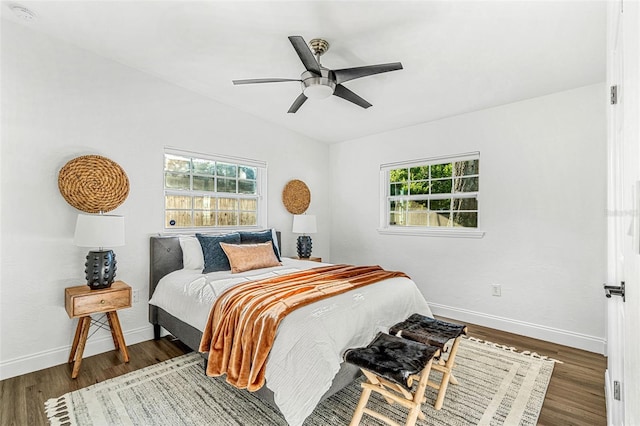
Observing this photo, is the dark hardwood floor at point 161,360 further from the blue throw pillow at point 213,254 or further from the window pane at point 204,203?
the window pane at point 204,203

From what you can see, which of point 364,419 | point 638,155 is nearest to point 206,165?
point 364,419

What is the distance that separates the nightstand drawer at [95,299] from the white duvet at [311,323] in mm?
354

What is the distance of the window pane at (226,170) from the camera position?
12.8ft

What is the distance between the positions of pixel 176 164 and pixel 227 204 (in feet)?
2.59

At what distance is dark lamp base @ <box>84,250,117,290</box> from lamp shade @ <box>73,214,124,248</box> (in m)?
0.18

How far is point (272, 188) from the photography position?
4402mm

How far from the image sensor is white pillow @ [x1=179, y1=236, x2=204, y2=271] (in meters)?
3.19

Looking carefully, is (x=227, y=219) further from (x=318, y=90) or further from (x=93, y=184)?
(x=318, y=90)

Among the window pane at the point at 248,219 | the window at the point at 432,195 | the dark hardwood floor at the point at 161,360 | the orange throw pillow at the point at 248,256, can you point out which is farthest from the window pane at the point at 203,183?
the window at the point at 432,195

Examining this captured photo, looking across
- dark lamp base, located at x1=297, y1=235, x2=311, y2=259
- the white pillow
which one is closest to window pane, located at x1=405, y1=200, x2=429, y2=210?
dark lamp base, located at x1=297, y1=235, x2=311, y2=259

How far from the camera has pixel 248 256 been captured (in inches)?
125

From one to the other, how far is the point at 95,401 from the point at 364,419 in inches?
70.1

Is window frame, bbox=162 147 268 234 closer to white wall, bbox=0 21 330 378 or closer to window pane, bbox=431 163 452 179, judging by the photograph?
white wall, bbox=0 21 330 378

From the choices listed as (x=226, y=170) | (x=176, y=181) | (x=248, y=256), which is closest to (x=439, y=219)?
(x=248, y=256)
